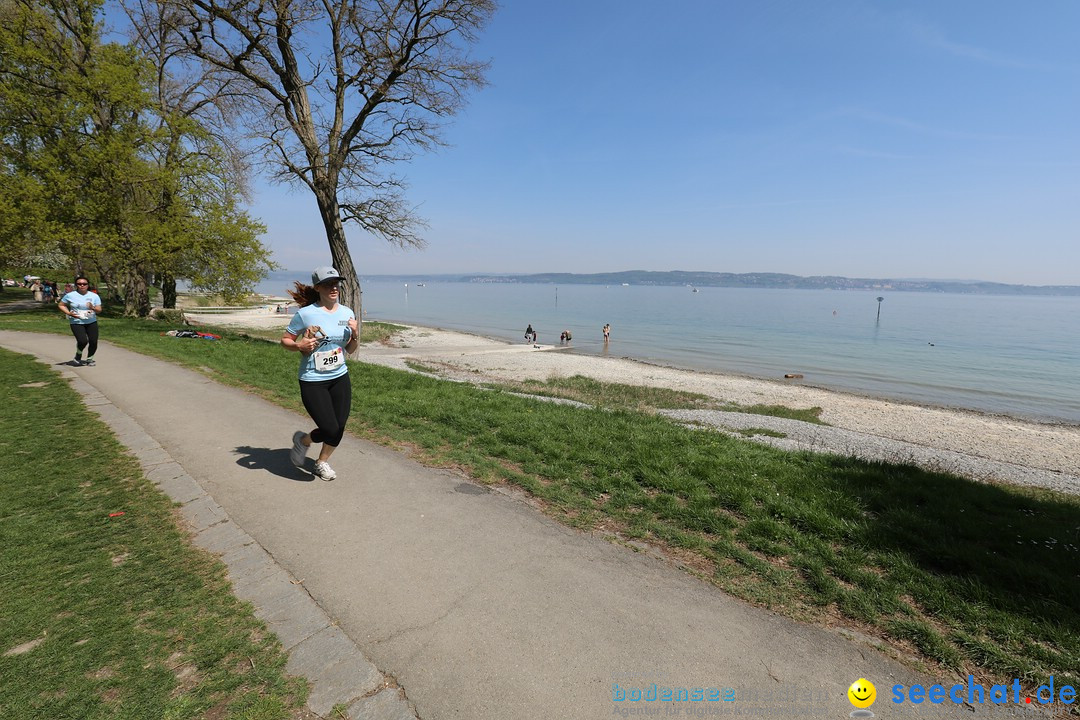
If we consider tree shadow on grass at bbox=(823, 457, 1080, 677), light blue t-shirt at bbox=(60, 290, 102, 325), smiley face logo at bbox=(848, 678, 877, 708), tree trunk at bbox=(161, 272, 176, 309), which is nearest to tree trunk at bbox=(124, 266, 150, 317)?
tree trunk at bbox=(161, 272, 176, 309)

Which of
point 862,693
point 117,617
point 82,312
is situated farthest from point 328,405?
point 82,312

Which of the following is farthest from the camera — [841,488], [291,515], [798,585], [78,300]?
[78,300]

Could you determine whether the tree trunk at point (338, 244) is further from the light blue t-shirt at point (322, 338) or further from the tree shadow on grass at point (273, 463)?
the light blue t-shirt at point (322, 338)

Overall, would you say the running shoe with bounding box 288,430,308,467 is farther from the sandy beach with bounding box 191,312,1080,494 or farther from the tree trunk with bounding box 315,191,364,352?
the tree trunk with bounding box 315,191,364,352

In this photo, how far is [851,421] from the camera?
1558 centimetres

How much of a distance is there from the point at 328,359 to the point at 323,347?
5.2 inches

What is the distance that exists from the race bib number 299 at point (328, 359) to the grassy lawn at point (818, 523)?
1.73 meters

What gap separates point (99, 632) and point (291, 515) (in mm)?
1665

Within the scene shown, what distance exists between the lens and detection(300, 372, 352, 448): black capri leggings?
471 centimetres

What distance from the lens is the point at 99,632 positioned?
8.69 ft

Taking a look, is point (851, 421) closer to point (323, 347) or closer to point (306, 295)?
point (323, 347)

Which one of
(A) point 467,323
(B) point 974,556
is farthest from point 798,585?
(A) point 467,323

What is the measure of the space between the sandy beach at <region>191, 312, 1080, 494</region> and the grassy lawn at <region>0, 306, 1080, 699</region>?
151 inches

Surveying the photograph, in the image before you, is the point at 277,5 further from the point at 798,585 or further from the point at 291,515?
the point at 798,585
